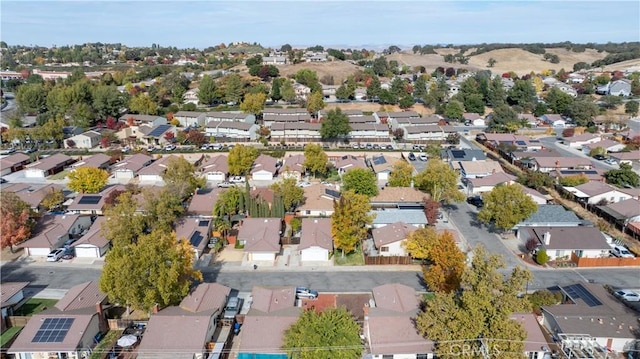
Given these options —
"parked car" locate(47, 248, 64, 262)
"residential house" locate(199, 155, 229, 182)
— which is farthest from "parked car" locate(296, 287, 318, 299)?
"residential house" locate(199, 155, 229, 182)

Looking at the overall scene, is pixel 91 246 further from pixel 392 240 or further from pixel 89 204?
pixel 392 240

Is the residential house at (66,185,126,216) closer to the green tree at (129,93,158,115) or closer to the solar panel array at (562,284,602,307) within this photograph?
the solar panel array at (562,284,602,307)

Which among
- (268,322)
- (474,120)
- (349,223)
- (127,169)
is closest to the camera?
(268,322)

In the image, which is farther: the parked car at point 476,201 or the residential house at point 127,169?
the residential house at point 127,169

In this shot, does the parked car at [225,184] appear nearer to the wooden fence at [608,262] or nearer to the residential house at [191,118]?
the residential house at [191,118]

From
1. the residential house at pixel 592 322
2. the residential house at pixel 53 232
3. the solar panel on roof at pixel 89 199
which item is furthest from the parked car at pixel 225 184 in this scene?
the residential house at pixel 592 322

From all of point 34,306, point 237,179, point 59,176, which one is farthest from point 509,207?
point 59,176

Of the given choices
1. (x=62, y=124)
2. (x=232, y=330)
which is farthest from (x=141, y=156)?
(x=232, y=330)
